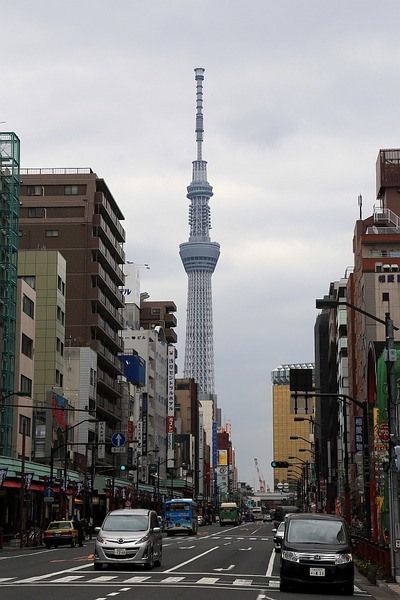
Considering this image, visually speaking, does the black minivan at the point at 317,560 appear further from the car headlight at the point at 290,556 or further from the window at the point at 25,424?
the window at the point at 25,424

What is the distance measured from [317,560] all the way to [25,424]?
211ft

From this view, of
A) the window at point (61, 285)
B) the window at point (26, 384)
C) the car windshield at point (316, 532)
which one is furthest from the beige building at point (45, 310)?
the car windshield at point (316, 532)

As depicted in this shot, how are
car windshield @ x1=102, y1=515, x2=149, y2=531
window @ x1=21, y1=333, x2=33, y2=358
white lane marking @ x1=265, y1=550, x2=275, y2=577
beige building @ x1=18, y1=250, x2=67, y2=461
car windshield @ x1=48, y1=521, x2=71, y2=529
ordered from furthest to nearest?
1. beige building @ x1=18, y1=250, x2=67, y2=461
2. window @ x1=21, y1=333, x2=33, y2=358
3. car windshield @ x1=48, y1=521, x2=71, y2=529
4. white lane marking @ x1=265, y1=550, x2=275, y2=577
5. car windshield @ x1=102, y1=515, x2=149, y2=531

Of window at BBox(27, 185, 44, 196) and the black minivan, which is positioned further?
Answer: window at BBox(27, 185, 44, 196)

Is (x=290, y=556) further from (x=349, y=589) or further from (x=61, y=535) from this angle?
(x=61, y=535)

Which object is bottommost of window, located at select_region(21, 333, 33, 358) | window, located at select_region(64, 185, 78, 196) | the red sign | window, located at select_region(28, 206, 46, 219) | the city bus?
the city bus

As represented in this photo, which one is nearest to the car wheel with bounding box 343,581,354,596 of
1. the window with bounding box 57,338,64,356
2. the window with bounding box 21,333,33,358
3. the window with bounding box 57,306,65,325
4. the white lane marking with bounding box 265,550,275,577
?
the white lane marking with bounding box 265,550,275,577

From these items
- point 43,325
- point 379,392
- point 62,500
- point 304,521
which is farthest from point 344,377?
point 304,521

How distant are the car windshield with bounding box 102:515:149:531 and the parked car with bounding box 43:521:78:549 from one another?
2909cm

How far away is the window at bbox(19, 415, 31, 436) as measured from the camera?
285ft

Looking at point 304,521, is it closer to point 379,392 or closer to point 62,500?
point 379,392

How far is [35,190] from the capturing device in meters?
126

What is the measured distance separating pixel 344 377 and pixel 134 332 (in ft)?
119

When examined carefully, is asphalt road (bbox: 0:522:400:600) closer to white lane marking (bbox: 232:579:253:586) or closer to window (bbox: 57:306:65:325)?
white lane marking (bbox: 232:579:253:586)
